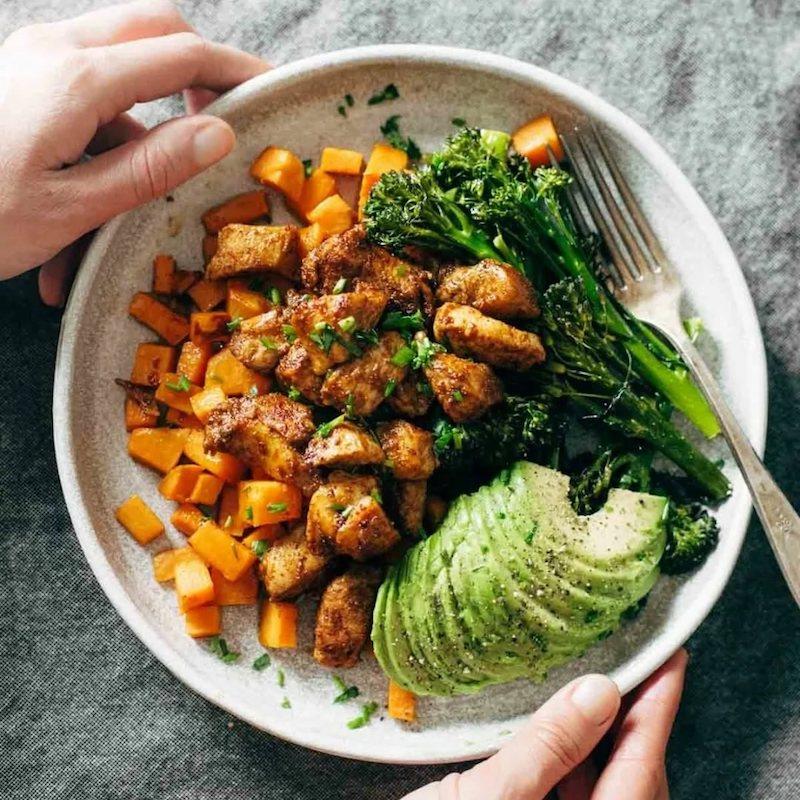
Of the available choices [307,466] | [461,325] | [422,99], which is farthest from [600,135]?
[307,466]

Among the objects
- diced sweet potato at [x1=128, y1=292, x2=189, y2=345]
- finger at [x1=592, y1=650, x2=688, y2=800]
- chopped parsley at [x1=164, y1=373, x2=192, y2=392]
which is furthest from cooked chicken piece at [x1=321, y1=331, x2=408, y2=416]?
finger at [x1=592, y1=650, x2=688, y2=800]

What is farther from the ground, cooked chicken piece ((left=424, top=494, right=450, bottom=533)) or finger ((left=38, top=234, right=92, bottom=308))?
finger ((left=38, top=234, right=92, bottom=308))

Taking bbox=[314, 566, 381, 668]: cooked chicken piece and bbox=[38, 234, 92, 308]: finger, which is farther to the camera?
bbox=[38, 234, 92, 308]: finger

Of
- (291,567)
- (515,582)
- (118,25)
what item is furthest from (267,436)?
(118,25)

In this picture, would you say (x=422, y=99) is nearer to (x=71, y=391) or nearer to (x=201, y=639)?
(x=71, y=391)

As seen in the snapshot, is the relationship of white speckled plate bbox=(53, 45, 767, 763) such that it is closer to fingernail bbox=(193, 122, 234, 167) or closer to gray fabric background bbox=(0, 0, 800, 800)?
fingernail bbox=(193, 122, 234, 167)

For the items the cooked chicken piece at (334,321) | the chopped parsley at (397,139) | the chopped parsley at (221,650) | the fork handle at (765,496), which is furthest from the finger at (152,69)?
the fork handle at (765,496)
